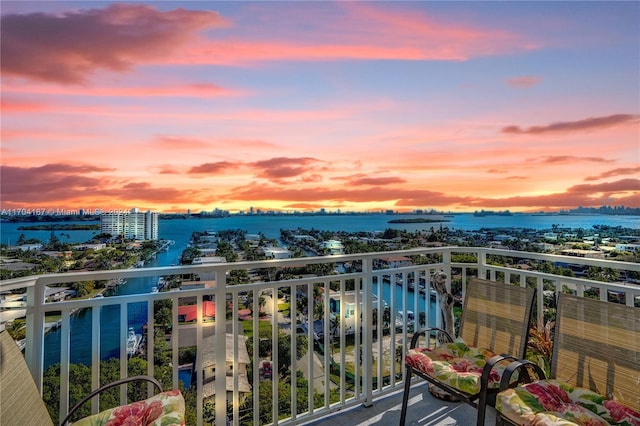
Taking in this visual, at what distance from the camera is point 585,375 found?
1986 millimetres

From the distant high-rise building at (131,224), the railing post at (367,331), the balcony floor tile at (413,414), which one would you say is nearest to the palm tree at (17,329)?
the balcony floor tile at (413,414)

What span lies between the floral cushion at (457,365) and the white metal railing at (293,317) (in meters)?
0.56

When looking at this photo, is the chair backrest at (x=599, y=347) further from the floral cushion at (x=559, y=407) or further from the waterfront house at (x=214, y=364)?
the waterfront house at (x=214, y=364)

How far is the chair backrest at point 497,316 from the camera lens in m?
2.38

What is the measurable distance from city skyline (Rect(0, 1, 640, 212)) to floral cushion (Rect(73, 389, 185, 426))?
12.2ft

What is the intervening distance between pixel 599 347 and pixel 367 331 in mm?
1510

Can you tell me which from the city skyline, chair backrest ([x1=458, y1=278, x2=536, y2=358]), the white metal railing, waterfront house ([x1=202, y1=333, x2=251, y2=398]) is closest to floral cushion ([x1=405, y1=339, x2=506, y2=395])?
chair backrest ([x1=458, y1=278, x2=536, y2=358])

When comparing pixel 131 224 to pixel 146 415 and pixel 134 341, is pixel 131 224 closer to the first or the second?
pixel 134 341

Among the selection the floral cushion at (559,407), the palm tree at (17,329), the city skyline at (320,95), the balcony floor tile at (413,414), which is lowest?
the balcony floor tile at (413,414)

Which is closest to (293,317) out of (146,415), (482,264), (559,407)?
(146,415)

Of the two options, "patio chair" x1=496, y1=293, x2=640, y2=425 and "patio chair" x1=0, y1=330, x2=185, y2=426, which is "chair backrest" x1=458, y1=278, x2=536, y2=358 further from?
"patio chair" x1=0, y1=330, x2=185, y2=426

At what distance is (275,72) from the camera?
440 centimetres

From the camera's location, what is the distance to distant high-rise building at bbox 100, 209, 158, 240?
4.22m

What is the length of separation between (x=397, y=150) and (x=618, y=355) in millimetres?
4289
